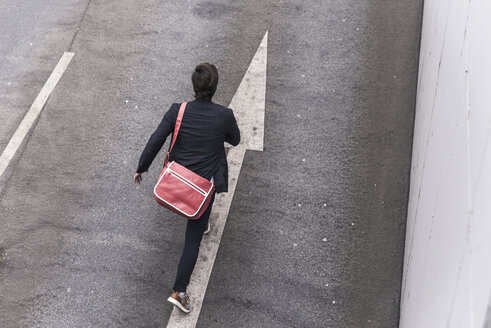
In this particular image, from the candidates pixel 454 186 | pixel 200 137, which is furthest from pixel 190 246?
pixel 454 186

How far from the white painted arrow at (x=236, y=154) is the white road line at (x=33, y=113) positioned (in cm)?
222

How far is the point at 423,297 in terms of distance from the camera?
4086 millimetres

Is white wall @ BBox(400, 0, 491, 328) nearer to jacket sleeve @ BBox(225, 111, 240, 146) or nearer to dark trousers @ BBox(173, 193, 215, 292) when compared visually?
jacket sleeve @ BBox(225, 111, 240, 146)

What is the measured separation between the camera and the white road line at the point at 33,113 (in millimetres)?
6698

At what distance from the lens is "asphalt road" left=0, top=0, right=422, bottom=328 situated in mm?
5578

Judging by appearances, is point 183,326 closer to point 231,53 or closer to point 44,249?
point 44,249

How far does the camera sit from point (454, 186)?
349 centimetres

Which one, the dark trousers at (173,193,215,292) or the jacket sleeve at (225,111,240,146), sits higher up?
the jacket sleeve at (225,111,240,146)

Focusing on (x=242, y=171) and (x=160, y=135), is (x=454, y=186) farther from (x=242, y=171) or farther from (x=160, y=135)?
(x=242, y=171)

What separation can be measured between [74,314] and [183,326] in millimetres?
1006

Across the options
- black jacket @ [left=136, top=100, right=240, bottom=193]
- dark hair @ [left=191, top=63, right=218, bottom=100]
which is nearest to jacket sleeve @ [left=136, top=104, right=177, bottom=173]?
black jacket @ [left=136, top=100, right=240, bottom=193]

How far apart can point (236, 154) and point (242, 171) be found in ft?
0.82

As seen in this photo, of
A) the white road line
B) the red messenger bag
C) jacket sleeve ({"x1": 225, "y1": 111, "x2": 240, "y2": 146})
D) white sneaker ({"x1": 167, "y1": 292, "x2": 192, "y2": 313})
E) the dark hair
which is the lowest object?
white sneaker ({"x1": 167, "y1": 292, "x2": 192, "y2": 313})

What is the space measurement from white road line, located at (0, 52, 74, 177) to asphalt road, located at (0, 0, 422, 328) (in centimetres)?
9
